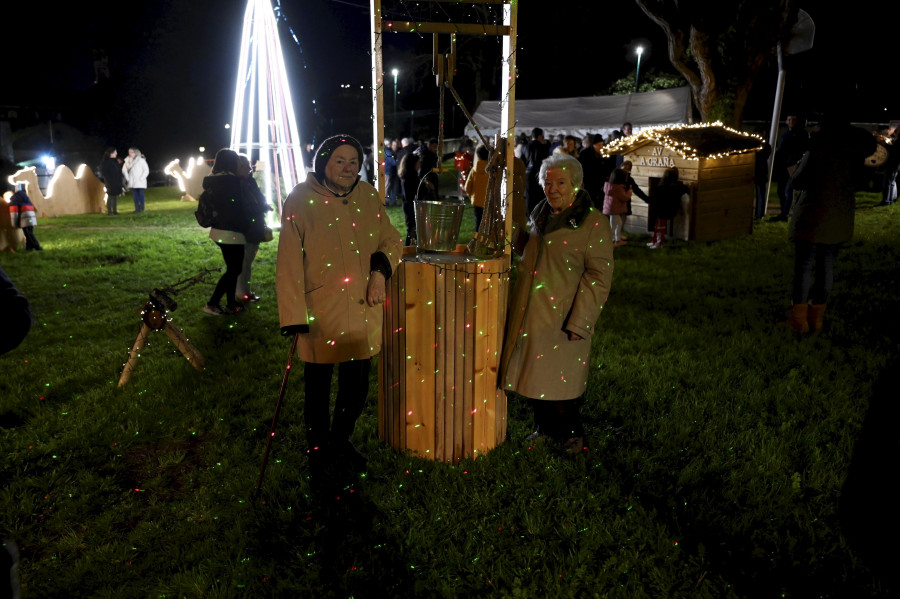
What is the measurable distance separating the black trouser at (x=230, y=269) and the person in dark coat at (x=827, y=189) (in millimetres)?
5681

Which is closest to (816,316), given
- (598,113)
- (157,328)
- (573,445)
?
(573,445)

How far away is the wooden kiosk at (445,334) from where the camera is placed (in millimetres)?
3479

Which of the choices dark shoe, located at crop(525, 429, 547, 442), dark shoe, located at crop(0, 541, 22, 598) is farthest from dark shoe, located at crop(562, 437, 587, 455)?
dark shoe, located at crop(0, 541, 22, 598)

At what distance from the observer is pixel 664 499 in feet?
11.2

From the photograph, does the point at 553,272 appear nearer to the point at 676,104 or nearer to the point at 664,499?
the point at 664,499

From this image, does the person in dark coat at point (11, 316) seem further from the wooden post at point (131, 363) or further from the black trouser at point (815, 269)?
the black trouser at point (815, 269)

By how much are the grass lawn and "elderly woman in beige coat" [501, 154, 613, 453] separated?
56 cm

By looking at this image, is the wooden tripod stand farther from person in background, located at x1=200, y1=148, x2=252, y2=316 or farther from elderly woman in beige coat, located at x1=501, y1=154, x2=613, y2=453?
elderly woman in beige coat, located at x1=501, y1=154, x2=613, y2=453

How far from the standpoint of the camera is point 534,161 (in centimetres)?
1234

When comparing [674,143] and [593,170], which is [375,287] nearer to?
[593,170]

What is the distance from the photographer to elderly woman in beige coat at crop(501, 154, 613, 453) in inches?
136

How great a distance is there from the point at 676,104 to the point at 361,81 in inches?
794

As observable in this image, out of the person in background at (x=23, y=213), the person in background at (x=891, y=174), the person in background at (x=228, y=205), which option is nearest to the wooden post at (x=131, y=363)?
the person in background at (x=228, y=205)

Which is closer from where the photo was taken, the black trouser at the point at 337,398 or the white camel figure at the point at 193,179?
the black trouser at the point at 337,398
